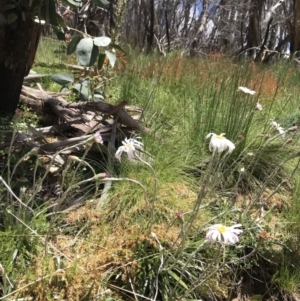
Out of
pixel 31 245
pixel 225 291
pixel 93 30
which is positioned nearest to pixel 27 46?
pixel 31 245

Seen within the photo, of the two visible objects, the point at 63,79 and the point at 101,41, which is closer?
the point at 101,41

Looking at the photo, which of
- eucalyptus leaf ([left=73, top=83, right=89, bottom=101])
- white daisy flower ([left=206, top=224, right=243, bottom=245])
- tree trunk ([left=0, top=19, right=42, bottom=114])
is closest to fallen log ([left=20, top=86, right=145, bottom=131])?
eucalyptus leaf ([left=73, top=83, right=89, bottom=101])

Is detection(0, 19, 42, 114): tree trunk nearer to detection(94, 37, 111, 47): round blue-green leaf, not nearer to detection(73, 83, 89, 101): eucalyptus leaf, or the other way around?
detection(73, 83, 89, 101): eucalyptus leaf

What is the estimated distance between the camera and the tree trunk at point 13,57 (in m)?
2.40

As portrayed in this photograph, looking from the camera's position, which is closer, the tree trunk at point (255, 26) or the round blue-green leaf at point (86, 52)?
the round blue-green leaf at point (86, 52)

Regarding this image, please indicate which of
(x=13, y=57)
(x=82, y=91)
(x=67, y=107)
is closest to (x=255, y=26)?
(x=82, y=91)

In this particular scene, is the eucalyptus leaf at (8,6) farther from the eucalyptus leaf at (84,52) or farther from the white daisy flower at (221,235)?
the white daisy flower at (221,235)

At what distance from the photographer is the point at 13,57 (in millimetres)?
2461

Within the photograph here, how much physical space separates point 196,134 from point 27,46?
3.50 ft

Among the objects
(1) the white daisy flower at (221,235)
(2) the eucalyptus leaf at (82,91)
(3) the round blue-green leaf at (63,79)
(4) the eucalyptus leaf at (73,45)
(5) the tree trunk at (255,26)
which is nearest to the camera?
(1) the white daisy flower at (221,235)

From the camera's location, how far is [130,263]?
162 centimetres

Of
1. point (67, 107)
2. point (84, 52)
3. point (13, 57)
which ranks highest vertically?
point (84, 52)

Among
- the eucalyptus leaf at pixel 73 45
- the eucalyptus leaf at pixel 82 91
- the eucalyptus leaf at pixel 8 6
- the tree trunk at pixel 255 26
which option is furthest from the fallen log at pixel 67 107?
the tree trunk at pixel 255 26

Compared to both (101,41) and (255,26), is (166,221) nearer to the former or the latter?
(101,41)
